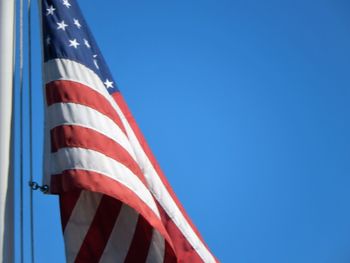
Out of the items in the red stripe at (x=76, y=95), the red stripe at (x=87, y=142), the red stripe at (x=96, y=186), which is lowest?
the red stripe at (x=96, y=186)

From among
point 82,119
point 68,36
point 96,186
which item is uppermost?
point 68,36

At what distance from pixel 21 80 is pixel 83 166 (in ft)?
3.08

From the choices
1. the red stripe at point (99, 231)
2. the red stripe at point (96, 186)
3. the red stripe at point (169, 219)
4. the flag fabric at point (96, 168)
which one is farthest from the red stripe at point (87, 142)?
the red stripe at point (169, 219)

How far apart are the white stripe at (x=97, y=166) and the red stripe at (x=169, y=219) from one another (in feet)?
1.40

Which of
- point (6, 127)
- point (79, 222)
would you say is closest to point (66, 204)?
point (79, 222)

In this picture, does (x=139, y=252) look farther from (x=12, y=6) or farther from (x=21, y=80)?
(x=12, y=6)

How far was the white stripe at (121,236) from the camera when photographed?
4.90 metres

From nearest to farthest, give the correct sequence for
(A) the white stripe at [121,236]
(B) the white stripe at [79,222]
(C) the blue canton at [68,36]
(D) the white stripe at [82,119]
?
(D) the white stripe at [82,119] < (B) the white stripe at [79,222] < (C) the blue canton at [68,36] < (A) the white stripe at [121,236]

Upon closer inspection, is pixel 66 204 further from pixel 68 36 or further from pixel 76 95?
pixel 68 36

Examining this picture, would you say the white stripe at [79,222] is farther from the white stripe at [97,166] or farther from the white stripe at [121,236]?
the white stripe at [97,166]

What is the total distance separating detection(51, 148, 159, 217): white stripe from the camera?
424cm

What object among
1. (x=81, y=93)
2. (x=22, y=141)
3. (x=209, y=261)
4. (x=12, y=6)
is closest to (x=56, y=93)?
(x=81, y=93)

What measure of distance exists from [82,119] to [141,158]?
0.85m

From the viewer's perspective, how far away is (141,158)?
516cm
